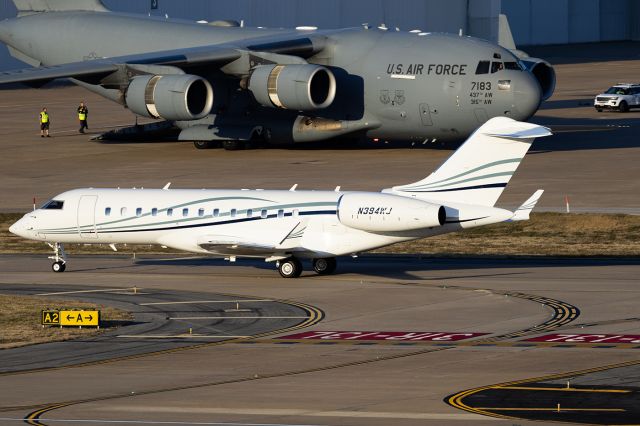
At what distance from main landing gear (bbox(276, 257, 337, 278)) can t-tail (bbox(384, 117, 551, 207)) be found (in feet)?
13.9

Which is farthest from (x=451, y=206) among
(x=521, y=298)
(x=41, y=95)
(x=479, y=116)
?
(x=41, y=95)

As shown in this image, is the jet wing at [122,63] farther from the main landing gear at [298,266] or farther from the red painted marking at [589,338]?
the red painted marking at [589,338]

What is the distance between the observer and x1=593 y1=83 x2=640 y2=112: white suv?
77250 mm

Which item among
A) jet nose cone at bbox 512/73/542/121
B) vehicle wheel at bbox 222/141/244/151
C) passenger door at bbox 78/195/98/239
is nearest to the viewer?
passenger door at bbox 78/195/98/239

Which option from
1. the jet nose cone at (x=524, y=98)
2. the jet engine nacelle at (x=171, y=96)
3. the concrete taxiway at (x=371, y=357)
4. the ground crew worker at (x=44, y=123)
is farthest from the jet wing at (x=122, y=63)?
the concrete taxiway at (x=371, y=357)

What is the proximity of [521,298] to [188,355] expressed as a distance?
9.58 m

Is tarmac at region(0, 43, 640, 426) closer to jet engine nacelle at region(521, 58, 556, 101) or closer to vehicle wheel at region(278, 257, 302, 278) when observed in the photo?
vehicle wheel at region(278, 257, 302, 278)

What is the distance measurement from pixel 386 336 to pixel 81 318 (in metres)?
6.92

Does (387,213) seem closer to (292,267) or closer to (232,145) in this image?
(292,267)

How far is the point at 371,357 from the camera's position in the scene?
2745 centimetres

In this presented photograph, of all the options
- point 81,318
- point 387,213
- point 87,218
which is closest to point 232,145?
point 87,218

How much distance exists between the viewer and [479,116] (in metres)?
56.9

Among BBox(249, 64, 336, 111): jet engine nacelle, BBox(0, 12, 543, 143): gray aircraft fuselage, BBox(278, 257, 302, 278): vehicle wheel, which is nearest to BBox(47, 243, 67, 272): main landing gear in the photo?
BBox(278, 257, 302, 278): vehicle wheel

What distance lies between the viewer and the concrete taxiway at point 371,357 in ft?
74.8
